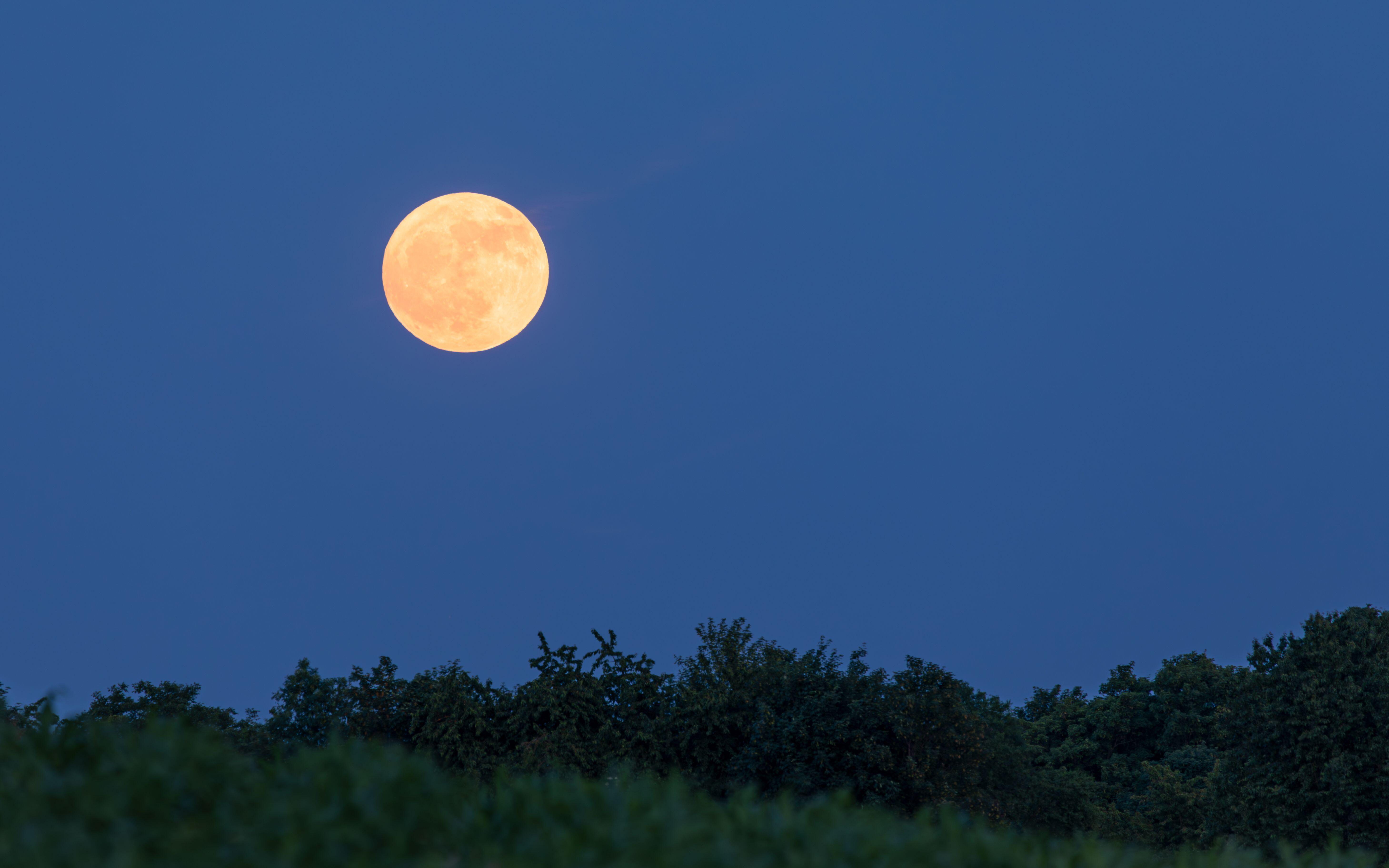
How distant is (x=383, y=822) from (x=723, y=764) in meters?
34.5

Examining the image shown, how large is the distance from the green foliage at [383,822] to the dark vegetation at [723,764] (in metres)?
0.03

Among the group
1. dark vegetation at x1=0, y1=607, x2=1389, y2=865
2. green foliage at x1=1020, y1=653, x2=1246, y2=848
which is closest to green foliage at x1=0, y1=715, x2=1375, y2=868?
dark vegetation at x1=0, y1=607, x2=1389, y2=865

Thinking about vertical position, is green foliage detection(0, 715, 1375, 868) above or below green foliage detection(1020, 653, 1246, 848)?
below

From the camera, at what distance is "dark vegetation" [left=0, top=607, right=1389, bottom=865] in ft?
24.3

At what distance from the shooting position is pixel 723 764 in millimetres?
40031

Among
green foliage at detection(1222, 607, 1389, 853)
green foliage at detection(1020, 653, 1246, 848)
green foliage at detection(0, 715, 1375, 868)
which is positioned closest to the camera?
green foliage at detection(0, 715, 1375, 868)

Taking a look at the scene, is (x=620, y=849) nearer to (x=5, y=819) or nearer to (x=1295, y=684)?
(x=5, y=819)

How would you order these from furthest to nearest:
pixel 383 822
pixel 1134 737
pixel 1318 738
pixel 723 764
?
pixel 1134 737
pixel 723 764
pixel 1318 738
pixel 383 822

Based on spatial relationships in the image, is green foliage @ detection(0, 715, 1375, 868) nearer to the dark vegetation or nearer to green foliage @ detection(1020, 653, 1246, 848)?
the dark vegetation

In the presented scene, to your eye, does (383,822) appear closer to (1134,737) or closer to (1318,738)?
(1318,738)

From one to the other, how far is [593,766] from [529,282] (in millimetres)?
18426

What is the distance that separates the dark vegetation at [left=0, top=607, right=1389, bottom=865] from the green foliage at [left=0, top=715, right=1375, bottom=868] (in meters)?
0.03

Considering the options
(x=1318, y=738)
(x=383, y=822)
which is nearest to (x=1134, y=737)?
(x=1318, y=738)

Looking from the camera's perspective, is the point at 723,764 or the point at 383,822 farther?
the point at 723,764
